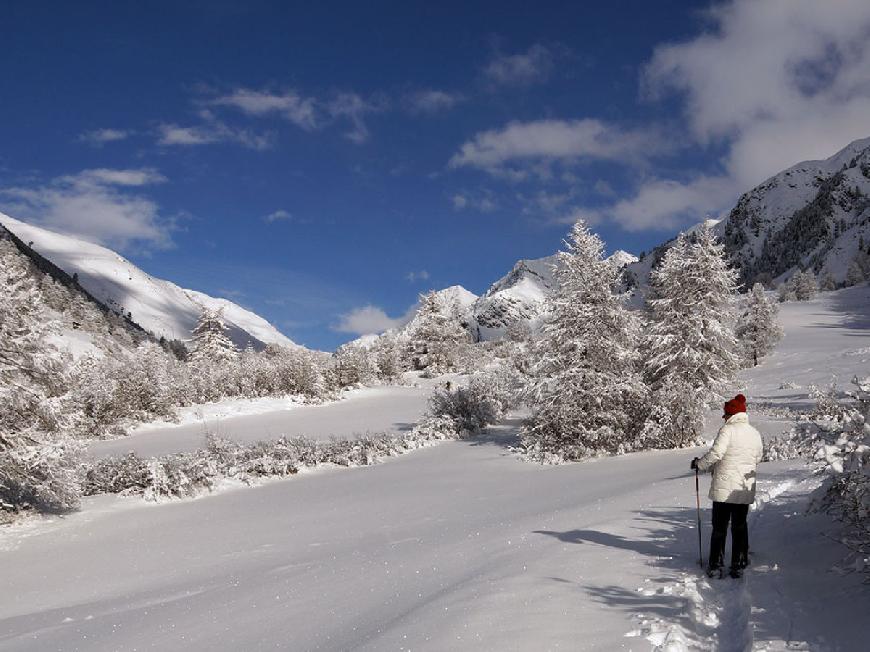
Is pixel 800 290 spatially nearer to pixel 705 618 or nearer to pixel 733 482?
pixel 733 482

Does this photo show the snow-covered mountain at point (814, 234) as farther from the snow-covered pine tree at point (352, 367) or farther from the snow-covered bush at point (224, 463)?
the snow-covered bush at point (224, 463)

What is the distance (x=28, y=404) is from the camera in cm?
1062

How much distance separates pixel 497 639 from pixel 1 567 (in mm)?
8915

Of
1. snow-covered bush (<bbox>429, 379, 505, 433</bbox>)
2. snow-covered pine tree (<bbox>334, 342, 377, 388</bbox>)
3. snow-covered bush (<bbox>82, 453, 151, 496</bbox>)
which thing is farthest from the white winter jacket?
snow-covered pine tree (<bbox>334, 342, 377, 388</bbox>)

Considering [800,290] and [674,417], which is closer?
[674,417]

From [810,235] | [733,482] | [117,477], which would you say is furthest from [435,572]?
[810,235]

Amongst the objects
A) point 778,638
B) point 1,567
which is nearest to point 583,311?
point 778,638

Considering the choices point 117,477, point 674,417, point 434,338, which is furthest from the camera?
point 434,338

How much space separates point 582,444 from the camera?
1659 centimetres

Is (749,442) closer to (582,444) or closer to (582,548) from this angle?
(582,548)

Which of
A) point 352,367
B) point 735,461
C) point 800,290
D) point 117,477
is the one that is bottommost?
point 117,477

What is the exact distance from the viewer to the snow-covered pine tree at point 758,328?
136 feet

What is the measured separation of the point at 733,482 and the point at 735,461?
0.69ft

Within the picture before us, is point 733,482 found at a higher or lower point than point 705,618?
higher
